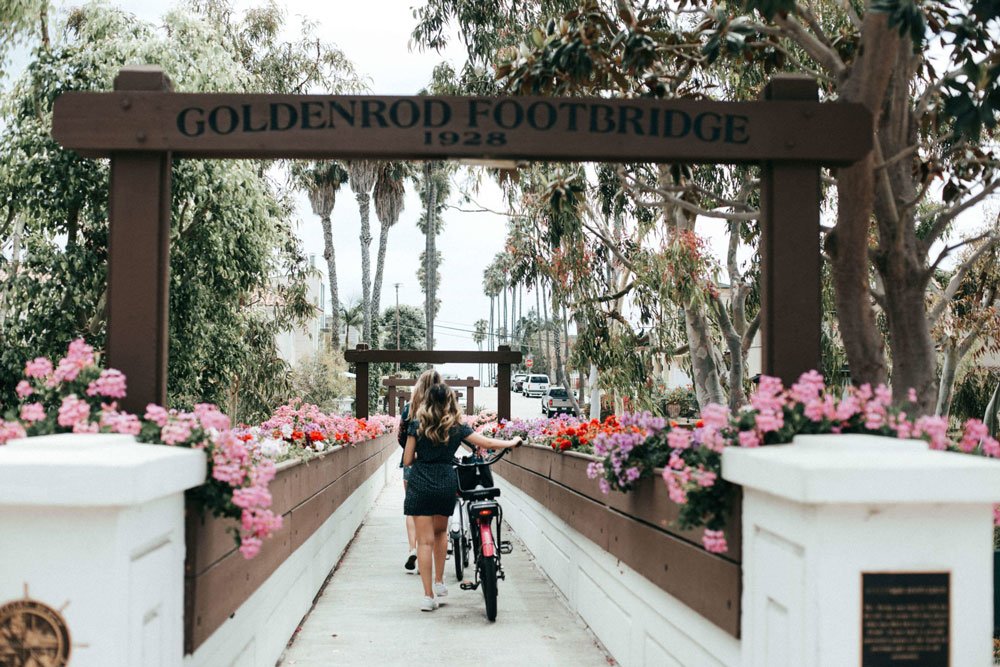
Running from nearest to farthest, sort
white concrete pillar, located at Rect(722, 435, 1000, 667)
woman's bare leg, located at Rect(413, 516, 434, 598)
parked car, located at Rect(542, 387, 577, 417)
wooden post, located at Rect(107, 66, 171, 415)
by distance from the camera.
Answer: white concrete pillar, located at Rect(722, 435, 1000, 667), wooden post, located at Rect(107, 66, 171, 415), woman's bare leg, located at Rect(413, 516, 434, 598), parked car, located at Rect(542, 387, 577, 417)

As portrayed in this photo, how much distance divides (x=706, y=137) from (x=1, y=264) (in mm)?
9708

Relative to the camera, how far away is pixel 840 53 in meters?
8.47

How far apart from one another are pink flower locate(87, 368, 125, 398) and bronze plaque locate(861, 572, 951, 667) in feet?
9.72

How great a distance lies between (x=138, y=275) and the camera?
4.22m

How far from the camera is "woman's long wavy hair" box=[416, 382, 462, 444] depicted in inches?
278

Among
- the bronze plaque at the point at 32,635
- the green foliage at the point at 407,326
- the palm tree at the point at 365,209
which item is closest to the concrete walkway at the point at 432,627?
the bronze plaque at the point at 32,635

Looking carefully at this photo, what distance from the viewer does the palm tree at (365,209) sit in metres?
36.4

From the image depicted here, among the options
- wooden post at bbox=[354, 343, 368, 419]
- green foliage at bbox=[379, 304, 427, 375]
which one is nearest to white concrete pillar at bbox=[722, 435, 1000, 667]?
wooden post at bbox=[354, 343, 368, 419]

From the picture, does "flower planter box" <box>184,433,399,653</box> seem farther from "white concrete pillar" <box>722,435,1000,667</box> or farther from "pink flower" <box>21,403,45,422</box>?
"white concrete pillar" <box>722,435,1000,667</box>

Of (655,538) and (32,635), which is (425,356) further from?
(32,635)

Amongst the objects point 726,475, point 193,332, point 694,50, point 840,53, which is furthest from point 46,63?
point 726,475

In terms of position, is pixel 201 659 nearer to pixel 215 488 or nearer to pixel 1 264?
pixel 215 488

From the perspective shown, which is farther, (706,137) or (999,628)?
(999,628)

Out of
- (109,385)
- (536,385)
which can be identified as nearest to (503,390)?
(109,385)
